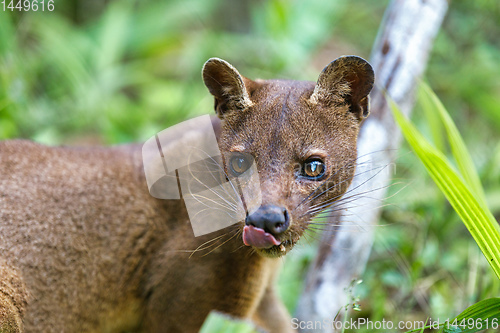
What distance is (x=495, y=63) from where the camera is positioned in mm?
7141

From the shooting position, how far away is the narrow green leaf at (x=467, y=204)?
294 centimetres

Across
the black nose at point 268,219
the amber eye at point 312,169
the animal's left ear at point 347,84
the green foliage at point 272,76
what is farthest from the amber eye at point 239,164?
the green foliage at point 272,76

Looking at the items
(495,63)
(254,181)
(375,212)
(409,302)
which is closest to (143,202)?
(254,181)

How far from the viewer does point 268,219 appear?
2742 mm

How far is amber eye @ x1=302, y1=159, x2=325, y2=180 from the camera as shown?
3.12 metres

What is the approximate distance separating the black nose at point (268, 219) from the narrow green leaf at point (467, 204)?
933 mm

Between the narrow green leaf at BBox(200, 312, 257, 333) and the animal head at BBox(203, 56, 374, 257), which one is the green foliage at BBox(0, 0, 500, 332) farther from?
the narrow green leaf at BBox(200, 312, 257, 333)

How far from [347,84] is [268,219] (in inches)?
43.6

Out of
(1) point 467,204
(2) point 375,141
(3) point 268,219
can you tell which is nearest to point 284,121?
(3) point 268,219

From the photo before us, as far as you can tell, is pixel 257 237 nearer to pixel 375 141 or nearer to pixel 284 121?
pixel 284 121

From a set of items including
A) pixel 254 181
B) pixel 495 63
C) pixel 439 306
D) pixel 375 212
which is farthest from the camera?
pixel 495 63

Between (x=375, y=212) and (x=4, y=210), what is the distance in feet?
9.38

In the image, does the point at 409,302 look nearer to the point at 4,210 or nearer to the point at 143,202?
the point at 143,202

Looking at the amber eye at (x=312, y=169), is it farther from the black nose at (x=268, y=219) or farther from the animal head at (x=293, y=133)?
the black nose at (x=268, y=219)
